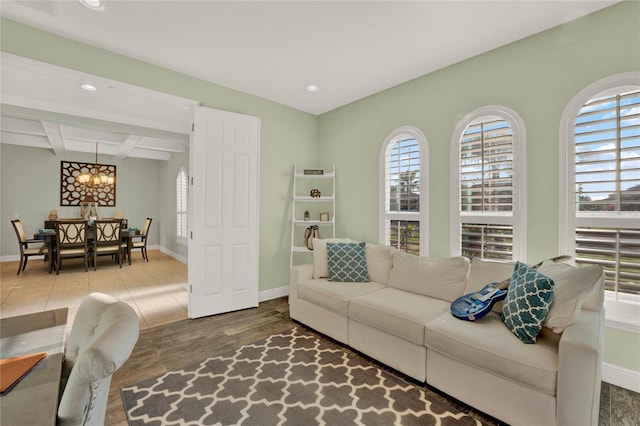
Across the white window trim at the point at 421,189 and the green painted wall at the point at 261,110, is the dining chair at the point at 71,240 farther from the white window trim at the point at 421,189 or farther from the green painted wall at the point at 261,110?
the white window trim at the point at 421,189

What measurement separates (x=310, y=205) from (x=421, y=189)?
1918 mm

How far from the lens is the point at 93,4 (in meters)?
2.19

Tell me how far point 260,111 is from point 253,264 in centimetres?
211

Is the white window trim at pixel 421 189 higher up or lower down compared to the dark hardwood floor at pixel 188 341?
higher up

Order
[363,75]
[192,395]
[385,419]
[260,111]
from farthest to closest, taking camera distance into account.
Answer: [260,111] → [363,75] → [192,395] → [385,419]

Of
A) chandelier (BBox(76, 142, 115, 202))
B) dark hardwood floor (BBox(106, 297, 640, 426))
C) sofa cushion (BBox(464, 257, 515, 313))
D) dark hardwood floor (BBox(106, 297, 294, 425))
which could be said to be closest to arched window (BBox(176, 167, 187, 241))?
chandelier (BBox(76, 142, 115, 202))

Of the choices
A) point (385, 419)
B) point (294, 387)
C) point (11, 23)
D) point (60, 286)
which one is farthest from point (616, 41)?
point (60, 286)

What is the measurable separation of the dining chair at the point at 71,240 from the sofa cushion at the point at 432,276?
6.23 meters

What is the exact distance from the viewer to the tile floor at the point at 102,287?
3662mm

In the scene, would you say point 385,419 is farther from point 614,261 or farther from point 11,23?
point 11,23

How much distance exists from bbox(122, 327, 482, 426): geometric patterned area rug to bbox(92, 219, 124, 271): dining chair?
5.13 meters

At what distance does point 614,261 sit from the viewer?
2154 millimetres

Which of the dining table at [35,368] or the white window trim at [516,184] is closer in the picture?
the dining table at [35,368]

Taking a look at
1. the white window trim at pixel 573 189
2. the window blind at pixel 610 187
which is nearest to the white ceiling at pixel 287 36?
the white window trim at pixel 573 189
